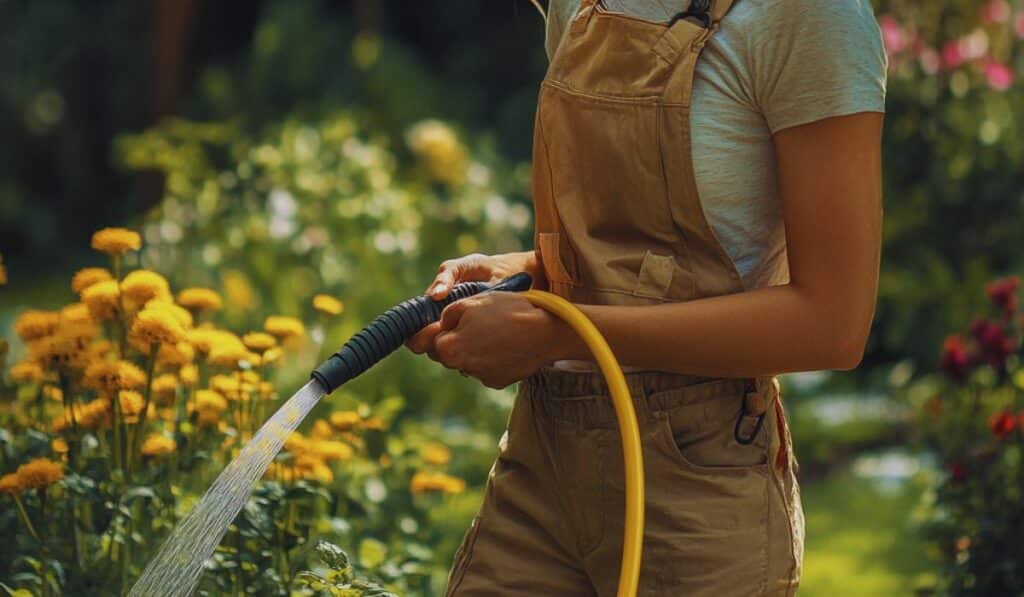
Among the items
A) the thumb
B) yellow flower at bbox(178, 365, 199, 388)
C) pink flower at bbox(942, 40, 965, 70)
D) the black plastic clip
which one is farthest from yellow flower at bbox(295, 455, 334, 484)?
pink flower at bbox(942, 40, 965, 70)

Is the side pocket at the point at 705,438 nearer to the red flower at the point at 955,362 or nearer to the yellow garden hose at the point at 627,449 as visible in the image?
the yellow garden hose at the point at 627,449

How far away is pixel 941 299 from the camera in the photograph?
611cm

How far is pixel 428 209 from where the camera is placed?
21.7ft

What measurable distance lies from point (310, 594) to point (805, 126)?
121 centimetres

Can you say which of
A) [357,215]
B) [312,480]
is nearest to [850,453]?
[357,215]

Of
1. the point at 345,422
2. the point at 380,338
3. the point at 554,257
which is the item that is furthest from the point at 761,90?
the point at 345,422

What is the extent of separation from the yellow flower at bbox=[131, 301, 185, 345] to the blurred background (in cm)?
47

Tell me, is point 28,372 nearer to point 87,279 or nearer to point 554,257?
point 87,279

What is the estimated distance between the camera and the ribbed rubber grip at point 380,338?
203cm

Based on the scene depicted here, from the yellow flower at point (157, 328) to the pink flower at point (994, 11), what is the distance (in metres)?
5.26

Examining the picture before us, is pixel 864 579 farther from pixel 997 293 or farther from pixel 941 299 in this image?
pixel 941 299

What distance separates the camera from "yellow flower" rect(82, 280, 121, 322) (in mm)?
2807

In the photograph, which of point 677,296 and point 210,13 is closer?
point 677,296

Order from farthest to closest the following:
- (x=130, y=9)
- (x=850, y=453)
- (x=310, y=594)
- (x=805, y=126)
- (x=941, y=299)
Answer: (x=130, y=9) → (x=941, y=299) → (x=850, y=453) → (x=310, y=594) → (x=805, y=126)
